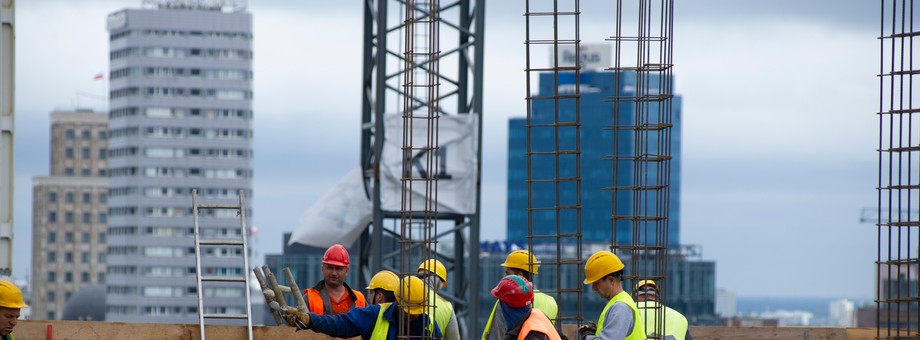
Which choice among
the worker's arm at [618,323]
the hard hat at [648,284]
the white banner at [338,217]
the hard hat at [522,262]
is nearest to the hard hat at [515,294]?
the worker's arm at [618,323]

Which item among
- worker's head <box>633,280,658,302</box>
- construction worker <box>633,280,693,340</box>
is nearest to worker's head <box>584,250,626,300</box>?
construction worker <box>633,280,693,340</box>

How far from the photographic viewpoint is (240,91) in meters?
188

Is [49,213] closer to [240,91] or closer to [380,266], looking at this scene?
[240,91]

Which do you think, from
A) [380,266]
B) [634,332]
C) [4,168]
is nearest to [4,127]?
[4,168]

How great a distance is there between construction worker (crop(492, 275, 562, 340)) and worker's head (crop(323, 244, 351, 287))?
2.69m

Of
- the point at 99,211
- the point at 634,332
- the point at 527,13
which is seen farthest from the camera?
the point at 99,211

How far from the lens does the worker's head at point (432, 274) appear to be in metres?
10.5

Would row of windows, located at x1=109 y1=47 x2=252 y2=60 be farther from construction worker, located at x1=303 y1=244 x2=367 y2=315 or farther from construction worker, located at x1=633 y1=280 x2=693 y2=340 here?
construction worker, located at x1=633 y1=280 x2=693 y2=340

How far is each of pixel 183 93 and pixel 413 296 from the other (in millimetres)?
180518

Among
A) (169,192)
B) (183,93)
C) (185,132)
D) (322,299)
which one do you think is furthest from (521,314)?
(185,132)

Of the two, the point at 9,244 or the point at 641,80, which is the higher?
the point at 641,80

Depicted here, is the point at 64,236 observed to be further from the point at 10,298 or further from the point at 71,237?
the point at 10,298

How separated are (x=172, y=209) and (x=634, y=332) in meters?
177

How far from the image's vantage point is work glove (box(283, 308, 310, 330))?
32.2 ft
